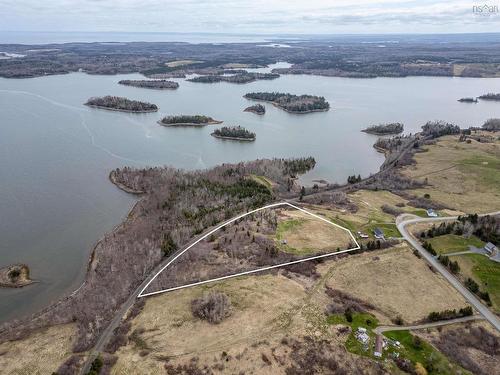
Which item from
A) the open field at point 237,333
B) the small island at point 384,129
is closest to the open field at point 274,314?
the open field at point 237,333

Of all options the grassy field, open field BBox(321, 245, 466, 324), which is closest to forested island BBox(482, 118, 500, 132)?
the grassy field

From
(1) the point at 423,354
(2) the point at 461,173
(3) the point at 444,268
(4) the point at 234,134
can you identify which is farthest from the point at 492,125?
(1) the point at 423,354

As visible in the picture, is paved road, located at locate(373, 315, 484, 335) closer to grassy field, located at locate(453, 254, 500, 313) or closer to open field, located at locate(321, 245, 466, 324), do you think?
open field, located at locate(321, 245, 466, 324)

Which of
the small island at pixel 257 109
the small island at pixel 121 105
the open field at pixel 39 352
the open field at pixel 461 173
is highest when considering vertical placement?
the small island at pixel 121 105

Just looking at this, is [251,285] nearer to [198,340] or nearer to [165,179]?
[198,340]

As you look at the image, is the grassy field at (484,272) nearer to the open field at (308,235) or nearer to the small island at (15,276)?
the open field at (308,235)
